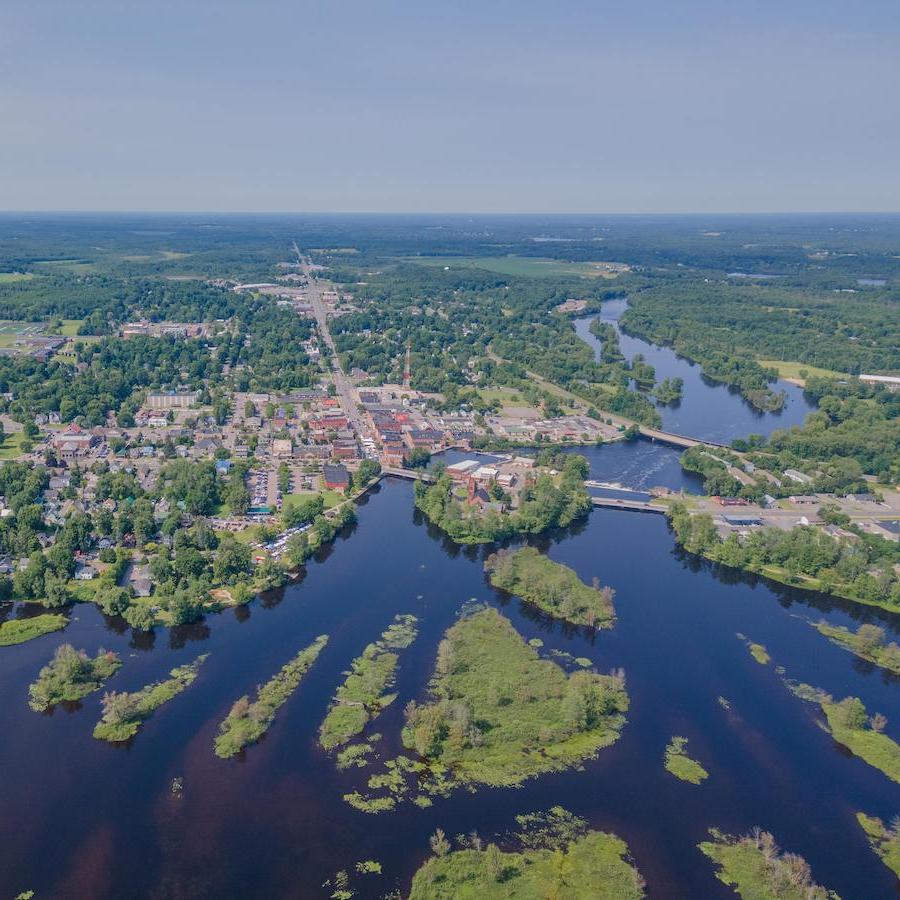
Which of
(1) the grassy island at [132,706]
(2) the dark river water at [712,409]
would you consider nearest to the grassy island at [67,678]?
(1) the grassy island at [132,706]

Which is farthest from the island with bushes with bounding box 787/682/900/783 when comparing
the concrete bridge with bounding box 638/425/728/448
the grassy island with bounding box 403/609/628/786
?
the concrete bridge with bounding box 638/425/728/448

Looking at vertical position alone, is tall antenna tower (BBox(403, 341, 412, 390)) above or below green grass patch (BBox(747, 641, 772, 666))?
above

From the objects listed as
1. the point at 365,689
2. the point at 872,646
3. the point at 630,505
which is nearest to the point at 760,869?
the point at 365,689

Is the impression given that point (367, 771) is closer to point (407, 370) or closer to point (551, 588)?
point (551, 588)

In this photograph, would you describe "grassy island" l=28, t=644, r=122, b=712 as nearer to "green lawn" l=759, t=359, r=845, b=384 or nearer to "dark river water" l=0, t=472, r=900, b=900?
"dark river water" l=0, t=472, r=900, b=900

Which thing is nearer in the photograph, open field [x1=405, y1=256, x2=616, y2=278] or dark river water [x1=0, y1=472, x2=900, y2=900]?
dark river water [x1=0, y1=472, x2=900, y2=900]

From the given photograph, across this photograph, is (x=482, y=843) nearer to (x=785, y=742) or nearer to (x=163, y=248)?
(x=785, y=742)

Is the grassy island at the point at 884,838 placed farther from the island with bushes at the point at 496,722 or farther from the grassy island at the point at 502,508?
the grassy island at the point at 502,508
